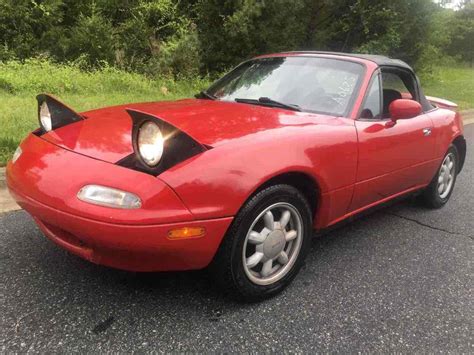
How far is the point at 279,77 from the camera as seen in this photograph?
3.30 metres

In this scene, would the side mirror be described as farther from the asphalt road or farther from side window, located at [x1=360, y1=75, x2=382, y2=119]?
the asphalt road

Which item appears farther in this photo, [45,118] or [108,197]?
[45,118]

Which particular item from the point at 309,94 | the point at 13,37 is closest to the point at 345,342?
the point at 309,94

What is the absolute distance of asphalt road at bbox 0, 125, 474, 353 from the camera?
2.10m

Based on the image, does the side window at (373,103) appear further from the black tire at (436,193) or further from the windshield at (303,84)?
the black tire at (436,193)

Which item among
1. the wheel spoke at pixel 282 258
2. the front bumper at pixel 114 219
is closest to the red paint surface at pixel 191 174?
the front bumper at pixel 114 219

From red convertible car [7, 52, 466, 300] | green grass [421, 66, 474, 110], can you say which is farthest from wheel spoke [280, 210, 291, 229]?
green grass [421, 66, 474, 110]

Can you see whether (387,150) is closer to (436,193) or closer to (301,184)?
(301,184)

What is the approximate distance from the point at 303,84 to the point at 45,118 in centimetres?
172

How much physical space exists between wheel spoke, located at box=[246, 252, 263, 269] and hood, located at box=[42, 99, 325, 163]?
2.08ft

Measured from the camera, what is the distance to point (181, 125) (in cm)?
245

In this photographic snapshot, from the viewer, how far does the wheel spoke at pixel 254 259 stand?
7.80 feet

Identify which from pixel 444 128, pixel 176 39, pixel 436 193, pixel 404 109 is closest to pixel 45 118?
pixel 404 109

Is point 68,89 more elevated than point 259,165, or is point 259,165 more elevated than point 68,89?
point 259,165
